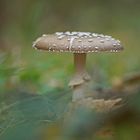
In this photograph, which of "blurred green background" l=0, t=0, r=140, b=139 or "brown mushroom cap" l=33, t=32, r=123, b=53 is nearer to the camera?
"brown mushroom cap" l=33, t=32, r=123, b=53

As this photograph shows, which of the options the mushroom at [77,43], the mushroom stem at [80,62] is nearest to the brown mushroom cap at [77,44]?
the mushroom at [77,43]

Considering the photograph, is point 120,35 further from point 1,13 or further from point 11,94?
point 11,94

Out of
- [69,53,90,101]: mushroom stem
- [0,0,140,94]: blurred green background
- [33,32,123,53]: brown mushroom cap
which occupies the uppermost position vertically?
[33,32,123,53]: brown mushroom cap

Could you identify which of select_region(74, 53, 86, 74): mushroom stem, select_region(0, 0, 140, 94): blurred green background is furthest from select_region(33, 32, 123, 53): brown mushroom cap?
select_region(0, 0, 140, 94): blurred green background

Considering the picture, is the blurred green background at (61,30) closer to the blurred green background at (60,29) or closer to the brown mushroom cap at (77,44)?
the blurred green background at (60,29)

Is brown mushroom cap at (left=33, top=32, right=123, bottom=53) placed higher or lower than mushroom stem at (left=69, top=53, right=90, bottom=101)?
Result: higher

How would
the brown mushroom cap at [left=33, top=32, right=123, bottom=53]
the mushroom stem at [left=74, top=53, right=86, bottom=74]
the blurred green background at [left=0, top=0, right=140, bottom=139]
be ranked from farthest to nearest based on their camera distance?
the blurred green background at [left=0, top=0, right=140, bottom=139] → the mushroom stem at [left=74, top=53, right=86, bottom=74] → the brown mushroom cap at [left=33, top=32, right=123, bottom=53]

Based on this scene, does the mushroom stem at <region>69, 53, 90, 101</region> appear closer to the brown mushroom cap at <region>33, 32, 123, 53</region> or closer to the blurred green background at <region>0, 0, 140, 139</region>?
the brown mushroom cap at <region>33, 32, 123, 53</region>
